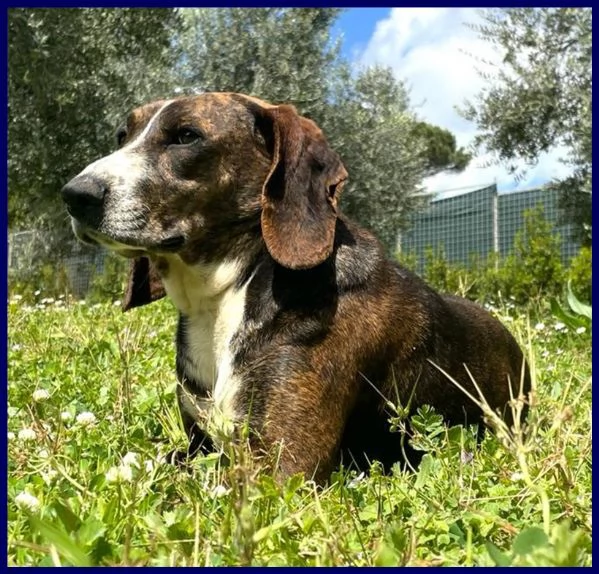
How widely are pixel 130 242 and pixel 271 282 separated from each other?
614 millimetres

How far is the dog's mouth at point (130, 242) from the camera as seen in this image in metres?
3.23

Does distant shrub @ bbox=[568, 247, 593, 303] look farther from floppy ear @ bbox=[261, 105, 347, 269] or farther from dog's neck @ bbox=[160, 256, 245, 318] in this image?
dog's neck @ bbox=[160, 256, 245, 318]

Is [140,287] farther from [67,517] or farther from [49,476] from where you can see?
[67,517]

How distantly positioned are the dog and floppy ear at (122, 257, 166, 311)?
0.36 metres

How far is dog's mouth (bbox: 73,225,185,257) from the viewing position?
3229 millimetres

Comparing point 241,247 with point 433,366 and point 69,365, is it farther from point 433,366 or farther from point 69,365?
point 69,365

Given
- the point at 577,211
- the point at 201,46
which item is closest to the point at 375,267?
the point at 577,211

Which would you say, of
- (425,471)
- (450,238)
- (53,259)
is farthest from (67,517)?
(450,238)

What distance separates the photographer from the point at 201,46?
58.3 ft

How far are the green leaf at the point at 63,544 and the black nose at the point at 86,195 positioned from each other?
1.72 m

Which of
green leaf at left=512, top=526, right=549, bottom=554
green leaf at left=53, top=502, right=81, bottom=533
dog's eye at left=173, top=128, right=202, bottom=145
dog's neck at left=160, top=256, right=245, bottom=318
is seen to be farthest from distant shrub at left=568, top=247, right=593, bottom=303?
green leaf at left=53, top=502, right=81, bottom=533

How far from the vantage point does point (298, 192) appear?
328 cm

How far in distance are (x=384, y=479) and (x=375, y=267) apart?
95 cm

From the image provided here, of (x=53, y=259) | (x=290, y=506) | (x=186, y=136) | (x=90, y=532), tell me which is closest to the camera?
(x=90, y=532)
